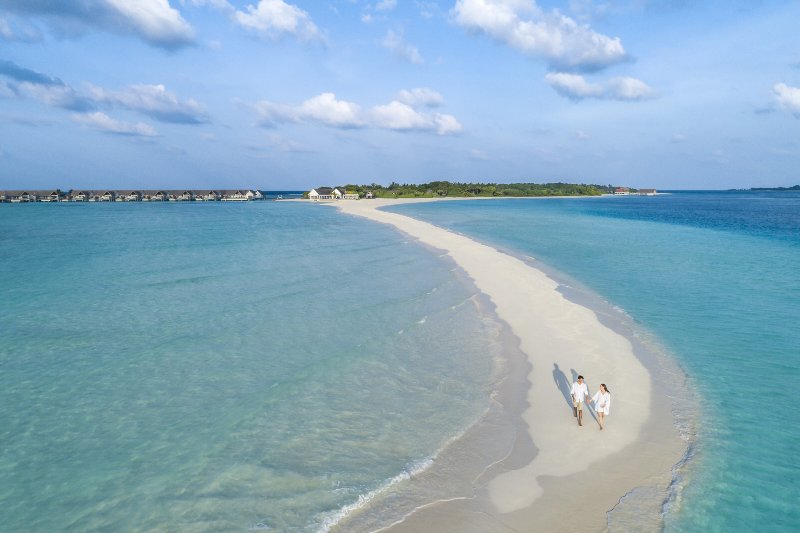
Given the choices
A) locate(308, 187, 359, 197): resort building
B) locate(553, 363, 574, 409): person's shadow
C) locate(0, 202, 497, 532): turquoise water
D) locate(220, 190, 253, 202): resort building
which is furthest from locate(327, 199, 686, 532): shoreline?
locate(220, 190, 253, 202): resort building

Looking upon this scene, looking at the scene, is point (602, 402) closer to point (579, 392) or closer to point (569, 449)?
point (579, 392)

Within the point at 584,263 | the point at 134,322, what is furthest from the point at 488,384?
the point at 584,263

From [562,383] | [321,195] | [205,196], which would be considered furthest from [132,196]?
[562,383]

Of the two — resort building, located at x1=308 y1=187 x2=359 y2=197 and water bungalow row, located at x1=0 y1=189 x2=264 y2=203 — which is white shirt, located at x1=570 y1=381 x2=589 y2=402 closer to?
resort building, located at x1=308 y1=187 x2=359 y2=197

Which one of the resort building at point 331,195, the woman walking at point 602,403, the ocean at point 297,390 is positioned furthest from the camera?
the resort building at point 331,195

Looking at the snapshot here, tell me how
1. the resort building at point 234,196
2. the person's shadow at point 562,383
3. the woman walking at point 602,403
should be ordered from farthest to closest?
the resort building at point 234,196, the person's shadow at point 562,383, the woman walking at point 602,403

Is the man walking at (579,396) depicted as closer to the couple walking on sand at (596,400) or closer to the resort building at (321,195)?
the couple walking on sand at (596,400)

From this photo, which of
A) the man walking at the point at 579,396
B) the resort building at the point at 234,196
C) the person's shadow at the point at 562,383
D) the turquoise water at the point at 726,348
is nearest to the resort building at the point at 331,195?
the resort building at the point at 234,196
